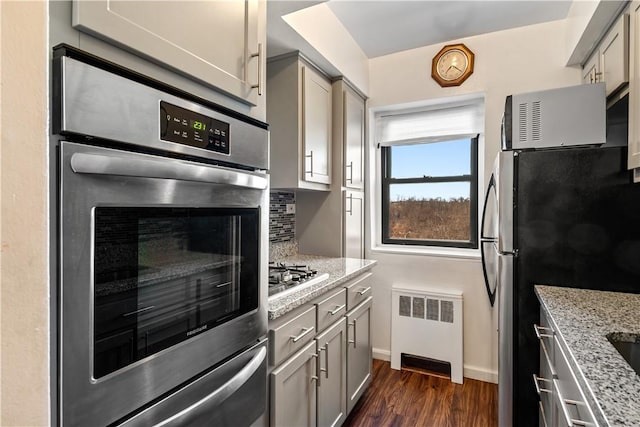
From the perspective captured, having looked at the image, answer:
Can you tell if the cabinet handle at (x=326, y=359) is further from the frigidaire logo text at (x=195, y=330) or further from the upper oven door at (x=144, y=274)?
the frigidaire logo text at (x=195, y=330)

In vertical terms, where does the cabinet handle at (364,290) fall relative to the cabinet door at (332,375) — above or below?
above

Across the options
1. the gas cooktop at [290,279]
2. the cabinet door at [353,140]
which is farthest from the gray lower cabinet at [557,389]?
the cabinet door at [353,140]

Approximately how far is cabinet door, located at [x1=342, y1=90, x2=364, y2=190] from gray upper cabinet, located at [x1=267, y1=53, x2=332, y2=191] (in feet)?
1.29

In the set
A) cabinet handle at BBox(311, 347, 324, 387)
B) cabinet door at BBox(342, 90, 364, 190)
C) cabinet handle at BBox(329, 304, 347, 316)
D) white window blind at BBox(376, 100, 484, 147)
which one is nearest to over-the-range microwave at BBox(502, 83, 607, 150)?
white window blind at BBox(376, 100, 484, 147)

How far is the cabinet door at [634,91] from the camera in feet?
4.58

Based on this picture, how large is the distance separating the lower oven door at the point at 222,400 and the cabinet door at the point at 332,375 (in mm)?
449

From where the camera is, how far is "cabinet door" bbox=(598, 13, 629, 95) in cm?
156

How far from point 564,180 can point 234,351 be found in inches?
65.9

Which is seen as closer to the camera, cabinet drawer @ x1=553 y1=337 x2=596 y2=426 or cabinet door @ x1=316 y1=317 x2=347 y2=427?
cabinet drawer @ x1=553 y1=337 x2=596 y2=426

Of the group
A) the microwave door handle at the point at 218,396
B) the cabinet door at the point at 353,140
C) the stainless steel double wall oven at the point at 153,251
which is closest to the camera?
the stainless steel double wall oven at the point at 153,251

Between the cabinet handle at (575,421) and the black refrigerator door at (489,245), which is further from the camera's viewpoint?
the black refrigerator door at (489,245)

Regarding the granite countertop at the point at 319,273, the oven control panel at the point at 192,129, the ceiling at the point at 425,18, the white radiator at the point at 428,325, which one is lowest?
the white radiator at the point at 428,325

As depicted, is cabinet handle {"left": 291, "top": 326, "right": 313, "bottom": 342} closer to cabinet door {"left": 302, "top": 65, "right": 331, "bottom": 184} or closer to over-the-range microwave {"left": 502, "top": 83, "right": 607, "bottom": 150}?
cabinet door {"left": 302, "top": 65, "right": 331, "bottom": 184}

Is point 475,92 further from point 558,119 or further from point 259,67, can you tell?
point 259,67
